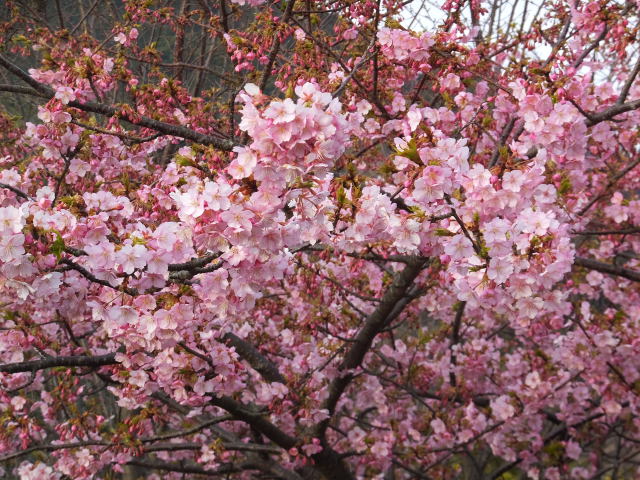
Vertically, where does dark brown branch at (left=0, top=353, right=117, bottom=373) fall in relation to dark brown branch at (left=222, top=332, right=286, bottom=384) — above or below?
below

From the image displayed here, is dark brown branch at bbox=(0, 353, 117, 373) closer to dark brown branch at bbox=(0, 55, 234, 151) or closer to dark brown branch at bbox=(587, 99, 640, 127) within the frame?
dark brown branch at bbox=(0, 55, 234, 151)

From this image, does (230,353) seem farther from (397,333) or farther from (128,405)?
(397,333)

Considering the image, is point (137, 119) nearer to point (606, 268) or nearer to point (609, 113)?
point (609, 113)

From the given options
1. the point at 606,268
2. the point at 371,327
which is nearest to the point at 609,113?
the point at 606,268

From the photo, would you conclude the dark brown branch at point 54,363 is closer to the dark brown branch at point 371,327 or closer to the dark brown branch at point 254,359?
the dark brown branch at point 254,359

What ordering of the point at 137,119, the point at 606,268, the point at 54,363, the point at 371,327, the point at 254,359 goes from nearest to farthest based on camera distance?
the point at 54,363
the point at 137,119
the point at 606,268
the point at 371,327
the point at 254,359

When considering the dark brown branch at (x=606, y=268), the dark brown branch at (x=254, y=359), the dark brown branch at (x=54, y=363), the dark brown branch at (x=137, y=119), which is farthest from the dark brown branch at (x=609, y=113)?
the dark brown branch at (x=254, y=359)

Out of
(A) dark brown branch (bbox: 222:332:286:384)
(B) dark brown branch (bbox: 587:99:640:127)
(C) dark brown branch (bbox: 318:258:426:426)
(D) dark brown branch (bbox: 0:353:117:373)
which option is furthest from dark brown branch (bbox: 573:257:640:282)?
(D) dark brown branch (bbox: 0:353:117:373)

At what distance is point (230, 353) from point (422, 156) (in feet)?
5.84

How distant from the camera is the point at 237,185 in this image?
175 centimetres

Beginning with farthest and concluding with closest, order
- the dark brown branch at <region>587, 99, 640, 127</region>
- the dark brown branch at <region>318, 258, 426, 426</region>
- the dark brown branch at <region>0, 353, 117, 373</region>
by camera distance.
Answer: the dark brown branch at <region>318, 258, 426, 426</region> → the dark brown branch at <region>587, 99, 640, 127</region> → the dark brown branch at <region>0, 353, 117, 373</region>

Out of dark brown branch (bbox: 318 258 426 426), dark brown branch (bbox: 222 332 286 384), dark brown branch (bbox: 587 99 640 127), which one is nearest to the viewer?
dark brown branch (bbox: 587 99 640 127)

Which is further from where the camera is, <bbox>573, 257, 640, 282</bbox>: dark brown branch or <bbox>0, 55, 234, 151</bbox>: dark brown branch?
<bbox>573, 257, 640, 282</bbox>: dark brown branch

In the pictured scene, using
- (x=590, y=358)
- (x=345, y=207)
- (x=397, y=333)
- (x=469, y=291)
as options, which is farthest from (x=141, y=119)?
(x=397, y=333)
